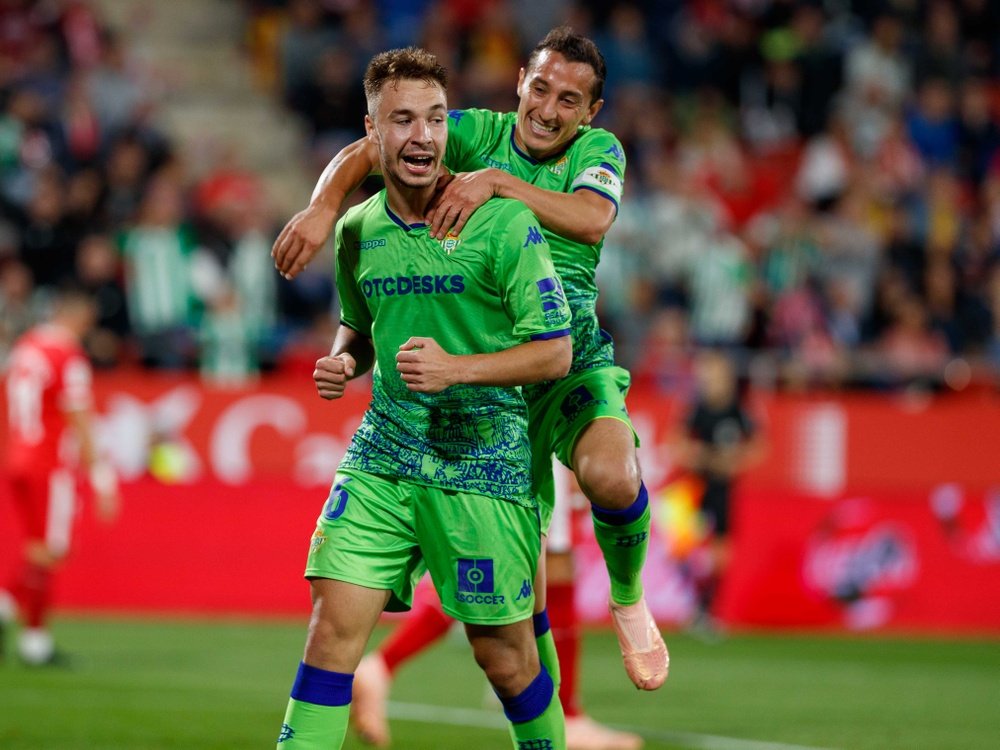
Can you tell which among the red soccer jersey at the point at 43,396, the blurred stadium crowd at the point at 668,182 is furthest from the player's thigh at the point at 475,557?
the blurred stadium crowd at the point at 668,182

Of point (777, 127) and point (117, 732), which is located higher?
point (777, 127)

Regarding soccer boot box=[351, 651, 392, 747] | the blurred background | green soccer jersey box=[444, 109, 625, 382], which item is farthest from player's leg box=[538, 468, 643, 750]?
the blurred background

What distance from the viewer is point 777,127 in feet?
61.7

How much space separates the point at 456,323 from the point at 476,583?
31.1 inches

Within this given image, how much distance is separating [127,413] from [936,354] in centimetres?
807

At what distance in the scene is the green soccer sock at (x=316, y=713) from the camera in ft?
15.3

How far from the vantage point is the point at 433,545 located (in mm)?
4832

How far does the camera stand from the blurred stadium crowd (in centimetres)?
1405

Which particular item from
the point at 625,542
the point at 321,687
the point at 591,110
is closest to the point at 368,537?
the point at 321,687

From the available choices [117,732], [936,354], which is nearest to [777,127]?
[936,354]

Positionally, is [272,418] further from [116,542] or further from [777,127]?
[777,127]

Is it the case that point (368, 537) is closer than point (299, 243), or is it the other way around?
point (368, 537)

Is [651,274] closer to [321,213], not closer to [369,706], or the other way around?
[369,706]

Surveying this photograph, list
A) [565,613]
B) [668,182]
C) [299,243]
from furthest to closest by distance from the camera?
[668,182] → [565,613] → [299,243]
